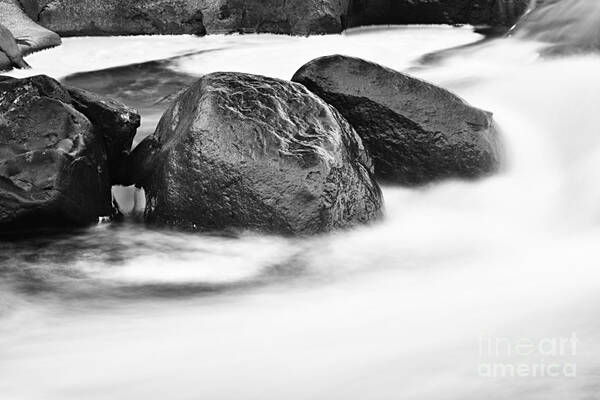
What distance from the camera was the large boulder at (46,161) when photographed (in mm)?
4699

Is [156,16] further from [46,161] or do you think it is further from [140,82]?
[46,161]

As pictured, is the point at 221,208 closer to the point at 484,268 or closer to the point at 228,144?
the point at 228,144

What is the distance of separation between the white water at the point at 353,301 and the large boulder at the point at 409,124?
148 mm

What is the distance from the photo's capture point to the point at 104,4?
10688 mm

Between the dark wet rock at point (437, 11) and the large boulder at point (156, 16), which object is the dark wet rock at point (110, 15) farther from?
the dark wet rock at point (437, 11)

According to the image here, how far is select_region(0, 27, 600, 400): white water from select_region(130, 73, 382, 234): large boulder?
0.14 meters

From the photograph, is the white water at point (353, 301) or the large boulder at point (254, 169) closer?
the white water at point (353, 301)

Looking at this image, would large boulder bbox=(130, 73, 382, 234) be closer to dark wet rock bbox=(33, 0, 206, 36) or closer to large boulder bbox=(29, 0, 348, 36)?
large boulder bbox=(29, 0, 348, 36)

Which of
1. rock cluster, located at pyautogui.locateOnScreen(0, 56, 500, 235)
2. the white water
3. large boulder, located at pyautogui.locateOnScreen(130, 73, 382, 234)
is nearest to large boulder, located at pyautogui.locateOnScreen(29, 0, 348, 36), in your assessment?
the white water

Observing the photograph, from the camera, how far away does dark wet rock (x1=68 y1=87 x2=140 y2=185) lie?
5.35 m

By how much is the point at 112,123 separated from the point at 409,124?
77.2 inches

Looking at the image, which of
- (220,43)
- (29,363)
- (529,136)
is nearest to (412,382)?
(29,363)

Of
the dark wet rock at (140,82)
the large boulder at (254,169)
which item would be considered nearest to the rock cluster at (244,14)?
the dark wet rock at (140,82)

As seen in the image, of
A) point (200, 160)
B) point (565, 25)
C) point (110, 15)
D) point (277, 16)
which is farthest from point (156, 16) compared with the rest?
point (200, 160)
